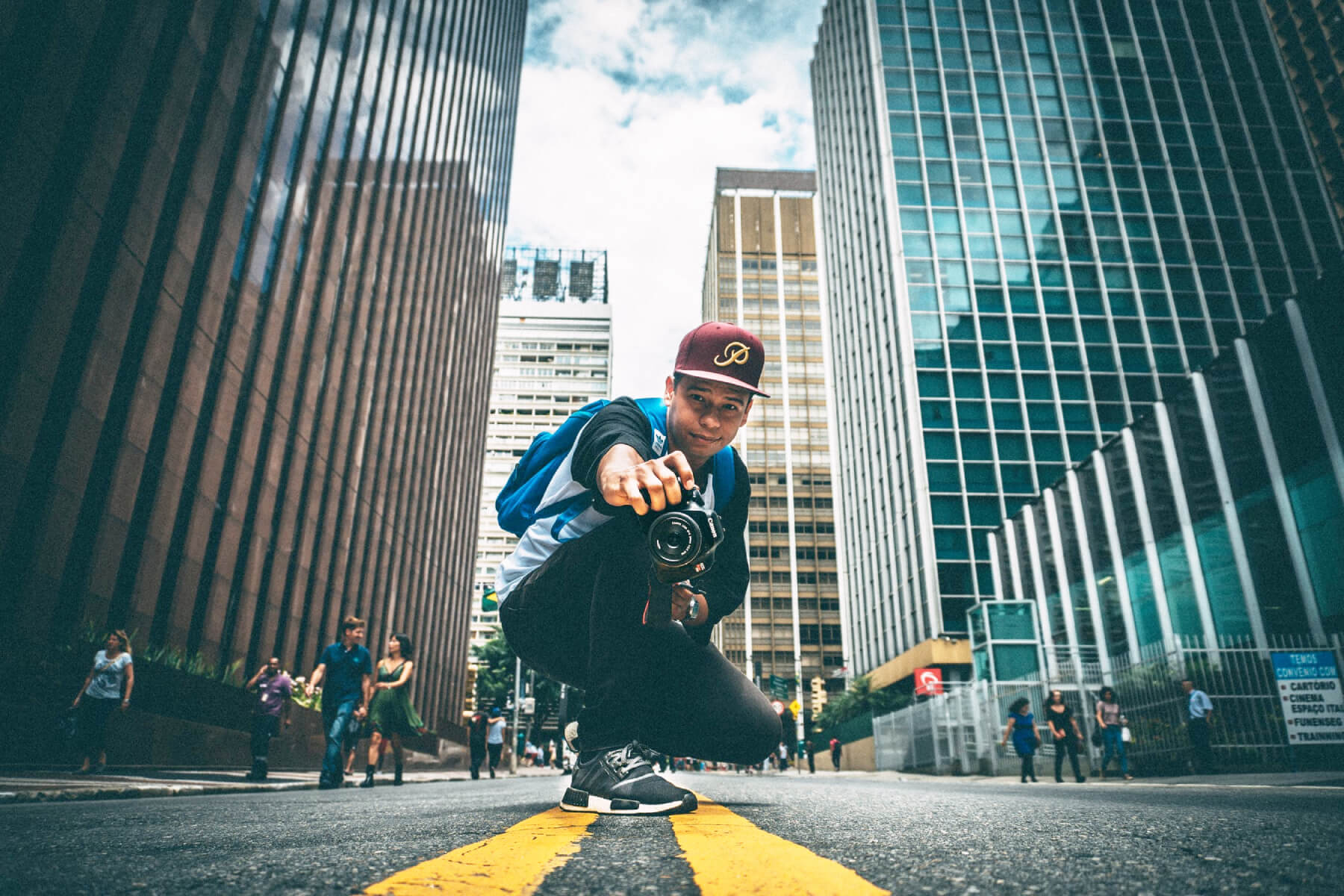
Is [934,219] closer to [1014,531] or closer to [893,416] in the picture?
[893,416]

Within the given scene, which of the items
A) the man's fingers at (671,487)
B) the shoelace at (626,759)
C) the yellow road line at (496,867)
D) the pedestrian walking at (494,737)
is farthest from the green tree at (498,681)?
the man's fingers at (671,487)

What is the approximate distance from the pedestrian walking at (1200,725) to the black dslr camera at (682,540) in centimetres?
1290

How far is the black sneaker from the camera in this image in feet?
8.02

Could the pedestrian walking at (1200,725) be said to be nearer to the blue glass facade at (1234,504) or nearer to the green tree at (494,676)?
the blue glass facade at (1234,504)

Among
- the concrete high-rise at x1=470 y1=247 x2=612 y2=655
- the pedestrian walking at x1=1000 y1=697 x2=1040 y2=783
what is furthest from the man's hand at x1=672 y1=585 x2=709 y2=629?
the concrete high-rise at x1=470 y1=247 x2=612 y2=655

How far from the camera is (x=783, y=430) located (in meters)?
95.1

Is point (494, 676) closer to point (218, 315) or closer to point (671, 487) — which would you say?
point (218, 315)

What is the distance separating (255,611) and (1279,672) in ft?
64.1

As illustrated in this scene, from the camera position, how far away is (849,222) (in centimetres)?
5194

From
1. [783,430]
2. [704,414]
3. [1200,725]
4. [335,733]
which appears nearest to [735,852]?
[704,414]

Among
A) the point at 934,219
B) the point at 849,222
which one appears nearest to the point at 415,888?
the point at 934,219

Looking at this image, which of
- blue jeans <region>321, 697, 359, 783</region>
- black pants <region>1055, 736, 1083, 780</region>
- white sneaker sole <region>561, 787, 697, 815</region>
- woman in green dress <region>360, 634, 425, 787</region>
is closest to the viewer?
white sneaker sole <region>561, 787, 697, 815</region>

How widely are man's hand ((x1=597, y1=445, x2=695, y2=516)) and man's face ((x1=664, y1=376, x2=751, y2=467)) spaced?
750mm

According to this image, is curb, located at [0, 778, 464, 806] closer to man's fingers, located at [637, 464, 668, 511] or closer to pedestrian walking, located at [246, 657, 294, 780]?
pedestrian walking, located at [246, 657, 294, 780]
